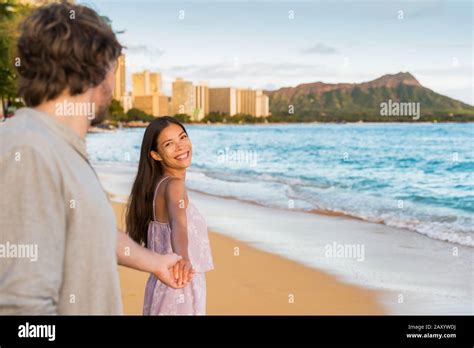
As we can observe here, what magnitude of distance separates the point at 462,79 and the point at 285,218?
53276 mm

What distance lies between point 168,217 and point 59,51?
5.87 ft

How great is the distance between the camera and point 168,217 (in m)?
3.41

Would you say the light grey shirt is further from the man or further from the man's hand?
the man's hand

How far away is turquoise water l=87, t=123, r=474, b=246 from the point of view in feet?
50.5

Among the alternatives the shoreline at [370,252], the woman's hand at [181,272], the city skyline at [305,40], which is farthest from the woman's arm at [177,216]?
the city skyline at [305,40]

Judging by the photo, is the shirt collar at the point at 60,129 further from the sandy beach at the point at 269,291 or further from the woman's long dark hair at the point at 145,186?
the sandy beach at the point at 269,291

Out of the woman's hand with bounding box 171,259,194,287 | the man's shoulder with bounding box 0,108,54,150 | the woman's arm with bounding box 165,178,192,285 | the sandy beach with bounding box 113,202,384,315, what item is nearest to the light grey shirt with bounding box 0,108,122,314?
the man's shoulder with bounding box 0,108,54,150

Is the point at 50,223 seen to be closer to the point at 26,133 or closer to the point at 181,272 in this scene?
the point at 26,133

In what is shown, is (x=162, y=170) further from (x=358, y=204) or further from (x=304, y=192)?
(x=304, y=192)

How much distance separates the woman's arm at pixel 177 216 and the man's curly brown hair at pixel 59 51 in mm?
1579

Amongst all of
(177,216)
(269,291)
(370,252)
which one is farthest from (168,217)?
(370,252)

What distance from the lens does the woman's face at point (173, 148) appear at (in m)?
3.48

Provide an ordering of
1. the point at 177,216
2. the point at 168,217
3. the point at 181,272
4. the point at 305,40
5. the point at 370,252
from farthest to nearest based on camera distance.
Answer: the point at 305,40
the point at 370,252
the point at 168,217
the point at 177,216
the point at 181,272
